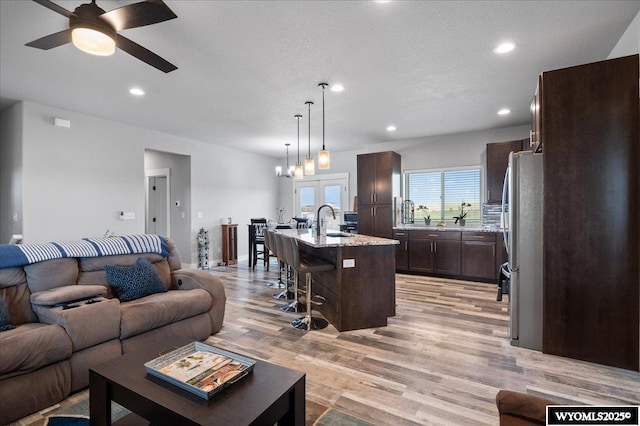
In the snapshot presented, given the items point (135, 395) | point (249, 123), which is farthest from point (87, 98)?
point (135, 395)

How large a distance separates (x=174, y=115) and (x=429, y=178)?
4.93 m

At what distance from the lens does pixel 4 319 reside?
6.63 feet

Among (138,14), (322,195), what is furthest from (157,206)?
(138,14)

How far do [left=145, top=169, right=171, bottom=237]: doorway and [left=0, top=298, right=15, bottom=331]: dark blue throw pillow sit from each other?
5.06 meters

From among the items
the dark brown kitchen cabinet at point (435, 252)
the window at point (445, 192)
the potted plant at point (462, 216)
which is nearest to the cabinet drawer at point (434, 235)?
the dark brown kitchen cabinet at point (435, 252)

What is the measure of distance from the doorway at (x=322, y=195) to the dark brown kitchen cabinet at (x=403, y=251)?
2.32 m

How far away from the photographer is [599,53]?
10.0ft

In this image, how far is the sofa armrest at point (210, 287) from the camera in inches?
120

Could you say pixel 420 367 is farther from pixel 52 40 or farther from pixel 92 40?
pixel 52 40

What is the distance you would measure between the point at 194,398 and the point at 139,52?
7.96 feet

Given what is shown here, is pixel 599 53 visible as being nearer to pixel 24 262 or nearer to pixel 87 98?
pixel 24 262

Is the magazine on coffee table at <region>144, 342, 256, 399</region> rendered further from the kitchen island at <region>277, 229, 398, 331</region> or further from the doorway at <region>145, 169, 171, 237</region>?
the doorway at <region>145, 169, 171, 237</region>

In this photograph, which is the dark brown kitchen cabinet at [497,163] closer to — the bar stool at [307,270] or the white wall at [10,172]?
the bar stool at [307,270]

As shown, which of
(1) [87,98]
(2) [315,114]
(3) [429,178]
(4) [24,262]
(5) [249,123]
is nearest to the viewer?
(4) [24,262]
